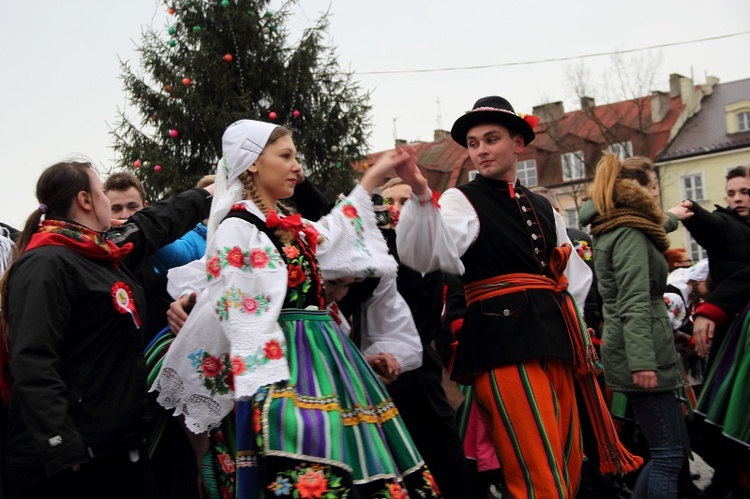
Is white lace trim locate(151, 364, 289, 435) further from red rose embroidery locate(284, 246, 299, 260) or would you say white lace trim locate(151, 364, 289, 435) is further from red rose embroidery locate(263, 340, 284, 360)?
red rose embroidery locate(284, 246, 299, 260)

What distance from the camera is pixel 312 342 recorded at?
330 cm

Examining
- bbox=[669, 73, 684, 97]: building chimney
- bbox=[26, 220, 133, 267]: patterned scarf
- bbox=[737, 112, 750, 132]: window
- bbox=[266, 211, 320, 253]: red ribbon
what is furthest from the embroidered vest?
bbox=[669, 73, 684, 97]: building chimney

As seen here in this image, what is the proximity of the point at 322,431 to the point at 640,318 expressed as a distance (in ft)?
8.15

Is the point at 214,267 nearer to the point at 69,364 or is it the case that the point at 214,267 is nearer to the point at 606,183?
the point at 69,364

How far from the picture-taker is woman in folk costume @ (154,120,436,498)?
304 cm

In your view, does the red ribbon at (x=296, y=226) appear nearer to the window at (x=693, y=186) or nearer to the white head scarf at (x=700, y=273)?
the white head scarf at (x=700, y=273)

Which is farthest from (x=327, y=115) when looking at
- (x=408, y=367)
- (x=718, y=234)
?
(x=408, y=367)

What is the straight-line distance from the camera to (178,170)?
14328 millimetres

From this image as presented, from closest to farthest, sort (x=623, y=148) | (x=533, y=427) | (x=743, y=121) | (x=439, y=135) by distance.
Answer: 1. (x=533, y=427)
2. (x=623, y=148)
3. (x=743, y=121)
4. (x=439, y=135)

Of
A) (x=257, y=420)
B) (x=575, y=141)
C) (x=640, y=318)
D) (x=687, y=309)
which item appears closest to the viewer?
(x=257, y=420)

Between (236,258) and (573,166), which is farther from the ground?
(573,166)

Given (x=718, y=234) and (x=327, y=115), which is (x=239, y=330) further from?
(x=327, y=115)

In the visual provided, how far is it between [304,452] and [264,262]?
73cm

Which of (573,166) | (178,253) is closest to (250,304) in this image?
(178,253)
